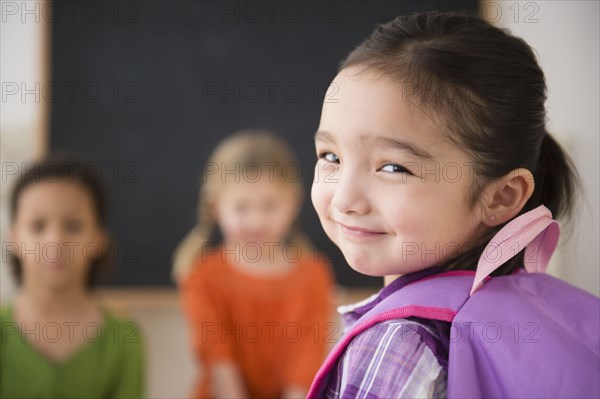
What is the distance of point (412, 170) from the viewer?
2.68 ft

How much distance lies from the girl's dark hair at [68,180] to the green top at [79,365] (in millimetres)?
173

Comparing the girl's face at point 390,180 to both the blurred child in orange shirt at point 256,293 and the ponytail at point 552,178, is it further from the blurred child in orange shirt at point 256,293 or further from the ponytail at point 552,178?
the blurred child in orange shirt at point 256,293

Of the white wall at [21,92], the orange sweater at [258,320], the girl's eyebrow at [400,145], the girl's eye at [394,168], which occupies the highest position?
the girl's eyebrow at [400,145]

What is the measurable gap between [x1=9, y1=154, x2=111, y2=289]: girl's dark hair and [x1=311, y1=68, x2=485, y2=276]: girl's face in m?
1.43

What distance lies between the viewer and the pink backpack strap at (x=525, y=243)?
32.7 inches

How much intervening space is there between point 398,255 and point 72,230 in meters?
1.43

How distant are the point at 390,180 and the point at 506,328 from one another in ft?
0.68

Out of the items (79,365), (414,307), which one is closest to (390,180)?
(414,307)

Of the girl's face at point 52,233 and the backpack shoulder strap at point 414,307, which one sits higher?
the backpack shoulder strap at point 414,307

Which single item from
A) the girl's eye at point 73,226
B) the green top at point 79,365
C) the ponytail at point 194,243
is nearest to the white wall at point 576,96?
the green top at point 79,365

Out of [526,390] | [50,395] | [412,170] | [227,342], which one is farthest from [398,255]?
[227,342]

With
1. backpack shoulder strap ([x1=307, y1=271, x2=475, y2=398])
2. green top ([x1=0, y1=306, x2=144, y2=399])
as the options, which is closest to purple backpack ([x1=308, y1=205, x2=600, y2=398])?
backpack shoulder strap ([x1=307, y1=271, x2=475, y2=398])

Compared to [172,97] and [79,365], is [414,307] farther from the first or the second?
[172,97]

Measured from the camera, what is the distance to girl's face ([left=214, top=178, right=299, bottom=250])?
7.93 feet
